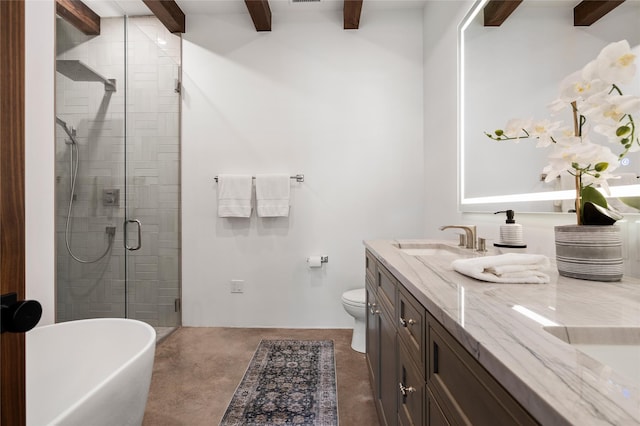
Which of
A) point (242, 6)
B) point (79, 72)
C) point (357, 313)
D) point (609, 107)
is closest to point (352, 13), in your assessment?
point (242, 6)

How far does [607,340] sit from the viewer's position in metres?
0.51

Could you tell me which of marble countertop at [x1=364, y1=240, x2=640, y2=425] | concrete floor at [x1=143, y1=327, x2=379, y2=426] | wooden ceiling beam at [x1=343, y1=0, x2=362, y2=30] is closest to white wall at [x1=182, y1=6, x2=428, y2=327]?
wooden ceiling beam at [x1=343, y1=0, x2=362, y2=30]

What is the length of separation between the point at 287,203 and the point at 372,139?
91cm

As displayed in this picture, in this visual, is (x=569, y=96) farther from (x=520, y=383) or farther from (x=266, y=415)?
(x=266, y=415)

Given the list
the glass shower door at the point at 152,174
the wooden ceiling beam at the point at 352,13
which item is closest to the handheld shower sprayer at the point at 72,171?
the glass shower door at the point at 152,174

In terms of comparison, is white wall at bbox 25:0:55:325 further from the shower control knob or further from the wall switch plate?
the shower control knob

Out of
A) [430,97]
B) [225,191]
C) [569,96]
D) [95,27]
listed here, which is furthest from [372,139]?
[95,27]

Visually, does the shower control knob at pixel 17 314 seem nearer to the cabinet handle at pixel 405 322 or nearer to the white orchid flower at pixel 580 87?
the cabinet handle at pixel 405 322

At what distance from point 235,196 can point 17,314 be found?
207 centimetres

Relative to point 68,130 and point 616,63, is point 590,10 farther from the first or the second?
point 68,130

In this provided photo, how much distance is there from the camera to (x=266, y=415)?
151 centimetres

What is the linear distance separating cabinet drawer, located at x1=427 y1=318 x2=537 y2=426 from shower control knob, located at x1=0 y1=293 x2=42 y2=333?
2.31 feet

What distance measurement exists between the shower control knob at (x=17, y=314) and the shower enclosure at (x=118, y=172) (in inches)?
55.0

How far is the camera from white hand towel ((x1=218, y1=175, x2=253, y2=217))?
2.53 m
